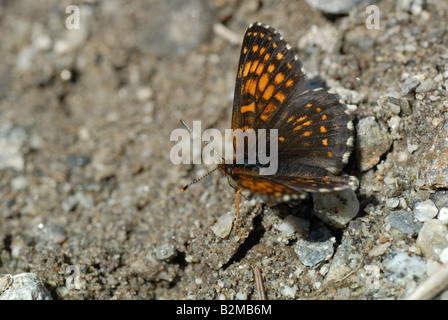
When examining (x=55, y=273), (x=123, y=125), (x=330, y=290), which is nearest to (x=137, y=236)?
(x=55, y=273)

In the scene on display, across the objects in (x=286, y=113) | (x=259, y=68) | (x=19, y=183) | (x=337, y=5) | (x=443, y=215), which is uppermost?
(x=337, y=5)

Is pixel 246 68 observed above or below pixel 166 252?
above

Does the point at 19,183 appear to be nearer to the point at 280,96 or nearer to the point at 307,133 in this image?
the point at 280,96

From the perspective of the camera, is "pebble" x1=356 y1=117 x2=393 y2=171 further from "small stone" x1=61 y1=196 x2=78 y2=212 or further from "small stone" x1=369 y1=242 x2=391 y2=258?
"small stone" x1=61 y1=196 x2=78 y2=212

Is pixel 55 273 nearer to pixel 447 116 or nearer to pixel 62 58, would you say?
pixel 62 58

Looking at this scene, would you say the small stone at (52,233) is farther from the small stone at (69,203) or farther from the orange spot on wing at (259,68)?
the orange spot on wing at (259,68)

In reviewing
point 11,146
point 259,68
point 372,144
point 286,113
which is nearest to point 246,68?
point 259,68

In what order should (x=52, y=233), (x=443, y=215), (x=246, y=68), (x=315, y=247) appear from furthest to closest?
1. (x=52, y=233)
2. (x=246, y=68)
3. (x=315, y=247)
4. (x=443, y=215)
